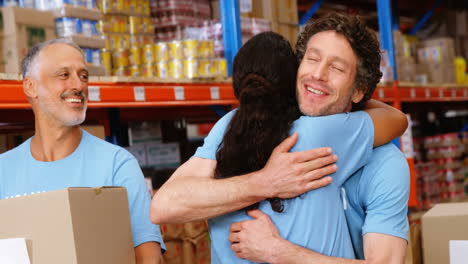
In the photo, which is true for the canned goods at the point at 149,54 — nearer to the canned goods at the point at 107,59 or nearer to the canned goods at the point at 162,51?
the canned goods at the point at 162,51

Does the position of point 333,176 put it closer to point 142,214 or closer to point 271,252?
point 271,252

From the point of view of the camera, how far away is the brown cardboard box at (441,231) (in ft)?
6.28

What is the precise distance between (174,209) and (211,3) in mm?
3821

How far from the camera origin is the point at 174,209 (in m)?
1.60

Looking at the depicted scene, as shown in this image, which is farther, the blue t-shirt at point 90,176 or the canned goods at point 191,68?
the canned goods at point 191,68

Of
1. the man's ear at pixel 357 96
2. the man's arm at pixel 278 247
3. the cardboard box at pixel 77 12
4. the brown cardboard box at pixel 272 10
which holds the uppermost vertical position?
the brown cardboard box at pixel 272 10

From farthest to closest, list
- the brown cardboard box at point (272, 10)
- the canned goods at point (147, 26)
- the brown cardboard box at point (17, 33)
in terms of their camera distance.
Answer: the brown cardboard box at point (272, 10), the canned goods at point (147, 26), the brown cardboard box at point (17, 33)

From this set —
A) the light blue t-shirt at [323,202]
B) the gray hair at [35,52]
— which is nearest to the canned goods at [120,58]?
the gray hair at [35,52]

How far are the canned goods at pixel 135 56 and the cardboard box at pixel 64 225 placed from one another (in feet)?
8.19

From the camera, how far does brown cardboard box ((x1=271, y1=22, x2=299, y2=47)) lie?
4763 millimetres

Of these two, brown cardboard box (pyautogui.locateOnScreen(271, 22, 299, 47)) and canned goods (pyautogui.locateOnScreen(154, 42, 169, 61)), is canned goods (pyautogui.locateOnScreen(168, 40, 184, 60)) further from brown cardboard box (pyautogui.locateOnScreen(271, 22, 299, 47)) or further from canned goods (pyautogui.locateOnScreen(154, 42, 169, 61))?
brown cardboard box (pyautogui.locateOnScreen(271, 22, 299, 47))

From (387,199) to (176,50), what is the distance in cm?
246

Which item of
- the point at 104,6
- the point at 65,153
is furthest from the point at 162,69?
the point at 65,153

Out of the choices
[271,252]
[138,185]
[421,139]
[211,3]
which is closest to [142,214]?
[138,185]
